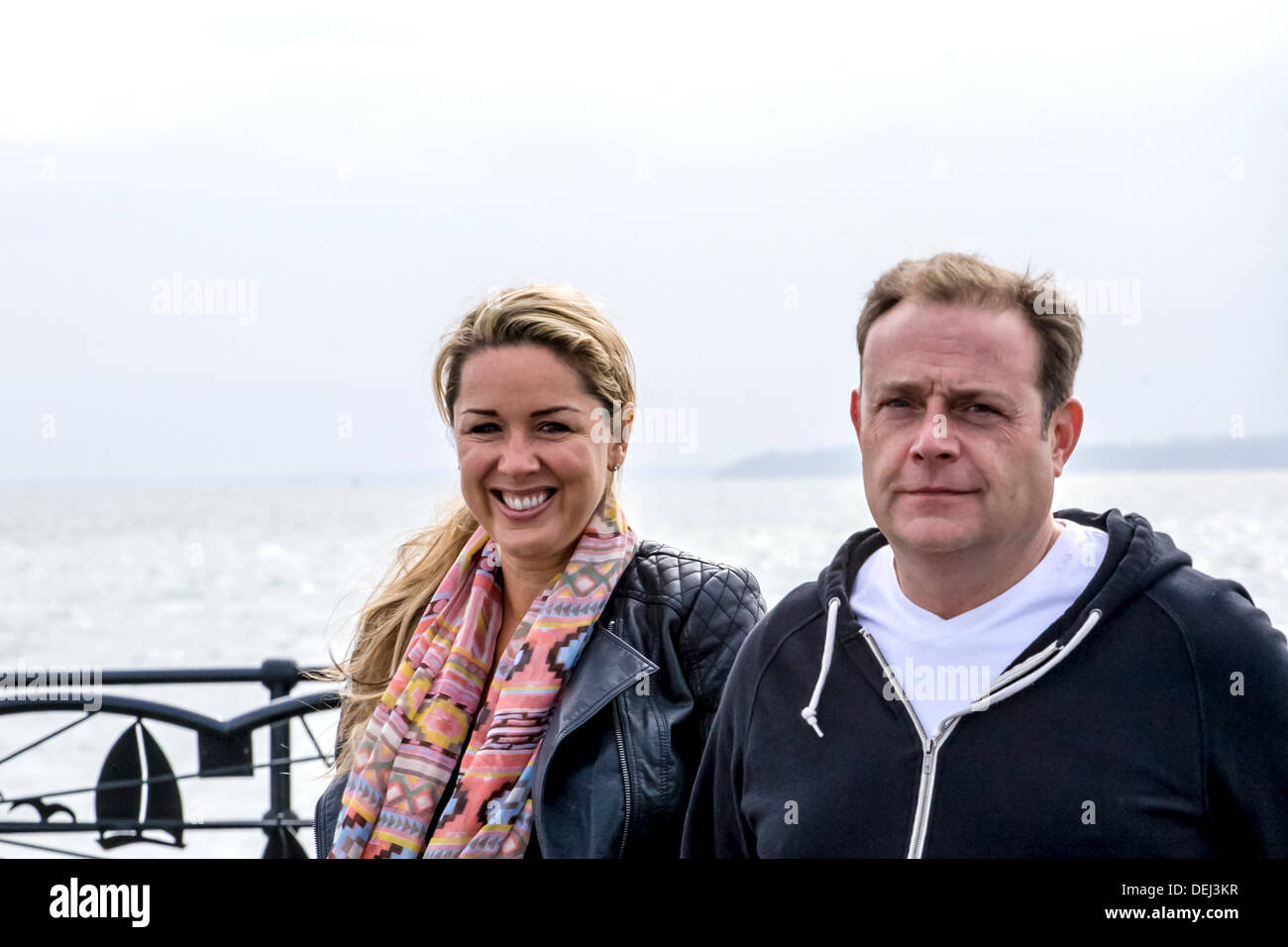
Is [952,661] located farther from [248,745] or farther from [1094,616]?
[248,745]

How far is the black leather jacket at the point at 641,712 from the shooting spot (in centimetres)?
249

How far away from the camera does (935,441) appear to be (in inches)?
80.5

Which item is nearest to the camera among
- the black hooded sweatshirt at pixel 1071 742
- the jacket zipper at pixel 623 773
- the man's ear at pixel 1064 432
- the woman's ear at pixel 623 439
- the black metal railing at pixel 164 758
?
the black hooded sweatshirt at pixel 1071 742

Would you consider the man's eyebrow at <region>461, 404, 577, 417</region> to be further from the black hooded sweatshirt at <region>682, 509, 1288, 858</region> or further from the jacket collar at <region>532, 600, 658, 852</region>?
the black hooded sweatshirt at <region>682, 509, 1288, 858</region>

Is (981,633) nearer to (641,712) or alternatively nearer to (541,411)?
(641,712)

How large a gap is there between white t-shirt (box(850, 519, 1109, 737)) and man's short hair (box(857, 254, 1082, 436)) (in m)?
0.23

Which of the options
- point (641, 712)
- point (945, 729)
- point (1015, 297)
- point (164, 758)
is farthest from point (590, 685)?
point (164, 758)

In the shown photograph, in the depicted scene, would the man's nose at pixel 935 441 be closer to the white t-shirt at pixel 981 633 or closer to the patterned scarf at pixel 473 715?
the white t-shirt at pixel 981 633

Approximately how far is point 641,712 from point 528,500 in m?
0.53

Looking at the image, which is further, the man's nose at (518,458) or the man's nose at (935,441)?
the man's nose at (518,458)

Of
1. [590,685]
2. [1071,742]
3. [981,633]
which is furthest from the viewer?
[590,685]

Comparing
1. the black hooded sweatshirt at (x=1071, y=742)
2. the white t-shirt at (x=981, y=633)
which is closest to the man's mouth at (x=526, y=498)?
the black hooded sweatshirt at (x=1071, y=742)

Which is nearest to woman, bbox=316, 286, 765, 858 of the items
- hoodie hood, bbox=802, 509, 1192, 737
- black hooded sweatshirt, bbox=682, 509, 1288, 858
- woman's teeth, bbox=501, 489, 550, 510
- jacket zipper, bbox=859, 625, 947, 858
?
woman's teeth, bbox=501, 489, 550, 510
